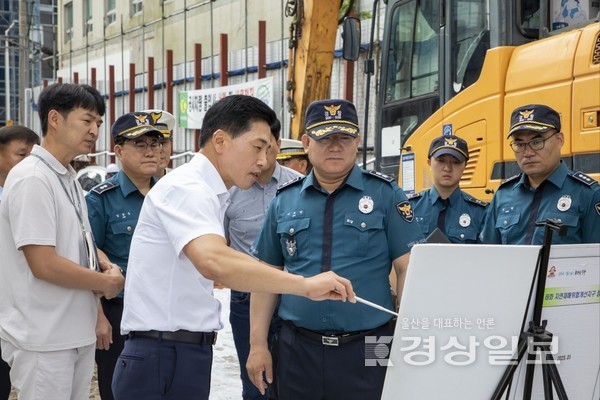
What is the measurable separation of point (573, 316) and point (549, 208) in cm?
131

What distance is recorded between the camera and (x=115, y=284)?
9.32ft

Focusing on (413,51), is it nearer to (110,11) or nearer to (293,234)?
(293,234)

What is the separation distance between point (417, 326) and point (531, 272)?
14.1 inches

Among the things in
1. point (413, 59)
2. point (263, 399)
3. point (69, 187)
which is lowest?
point (263, 399)

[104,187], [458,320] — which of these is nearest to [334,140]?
[458,320]

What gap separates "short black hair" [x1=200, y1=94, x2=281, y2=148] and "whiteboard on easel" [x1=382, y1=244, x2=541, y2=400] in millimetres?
741

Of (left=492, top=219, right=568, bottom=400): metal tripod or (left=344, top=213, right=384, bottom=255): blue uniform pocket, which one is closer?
(left=492, top=219, right=568, bottom=400): metal tripod

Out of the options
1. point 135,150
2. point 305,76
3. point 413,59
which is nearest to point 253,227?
point 135,150

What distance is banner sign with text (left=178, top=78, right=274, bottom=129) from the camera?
50.6 feet

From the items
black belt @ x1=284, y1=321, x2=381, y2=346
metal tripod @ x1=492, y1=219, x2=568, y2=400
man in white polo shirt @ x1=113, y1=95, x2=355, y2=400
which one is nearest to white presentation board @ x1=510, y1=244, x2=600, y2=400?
metal tripod @ x1=492, y1=219, x2=568, y2=400

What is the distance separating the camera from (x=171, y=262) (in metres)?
2.35

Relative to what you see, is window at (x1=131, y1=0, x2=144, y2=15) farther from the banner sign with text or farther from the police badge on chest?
the police badge on chest

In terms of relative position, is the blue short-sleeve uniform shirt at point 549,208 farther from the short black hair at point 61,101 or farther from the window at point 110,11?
A: the window at point 110,11

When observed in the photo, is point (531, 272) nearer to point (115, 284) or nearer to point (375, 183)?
point (375, 183)
